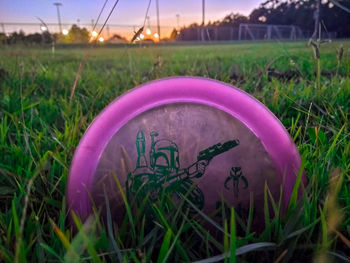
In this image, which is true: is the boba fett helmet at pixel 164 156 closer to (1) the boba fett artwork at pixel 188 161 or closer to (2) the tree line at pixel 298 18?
(1) the boba fett artwork at pixel 188 161

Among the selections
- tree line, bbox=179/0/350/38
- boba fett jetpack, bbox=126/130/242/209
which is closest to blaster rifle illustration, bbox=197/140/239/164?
boba fett jetpack, bbox=126/130/242/209

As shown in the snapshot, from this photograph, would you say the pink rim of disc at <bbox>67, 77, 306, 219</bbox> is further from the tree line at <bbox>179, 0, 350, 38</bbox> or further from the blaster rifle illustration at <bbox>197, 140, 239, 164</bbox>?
the tree line at <bbox>179, 0, 350, 38</bbox>

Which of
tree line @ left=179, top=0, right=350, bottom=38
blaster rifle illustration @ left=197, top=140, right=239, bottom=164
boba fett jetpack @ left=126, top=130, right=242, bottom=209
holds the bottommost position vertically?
boba fett jetpack @ left=126, top=130, right=242, bottom=209

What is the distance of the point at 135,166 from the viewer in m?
1.00

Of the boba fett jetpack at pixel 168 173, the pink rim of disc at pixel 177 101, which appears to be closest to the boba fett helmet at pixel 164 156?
the boba fett jetpack at pixel 168 173

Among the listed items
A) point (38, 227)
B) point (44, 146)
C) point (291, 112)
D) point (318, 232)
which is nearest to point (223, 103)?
point (318, 232)

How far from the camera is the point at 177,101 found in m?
1.00

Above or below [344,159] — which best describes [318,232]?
below

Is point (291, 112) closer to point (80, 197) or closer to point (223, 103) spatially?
point (223, 103)

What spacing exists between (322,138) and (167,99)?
0.79 meters

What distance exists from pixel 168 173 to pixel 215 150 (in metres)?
0.16

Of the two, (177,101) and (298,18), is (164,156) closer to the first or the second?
(177,101)

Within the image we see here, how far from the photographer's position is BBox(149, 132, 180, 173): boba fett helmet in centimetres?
99

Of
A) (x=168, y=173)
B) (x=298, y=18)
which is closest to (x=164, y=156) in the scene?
(x=168, y=173)
